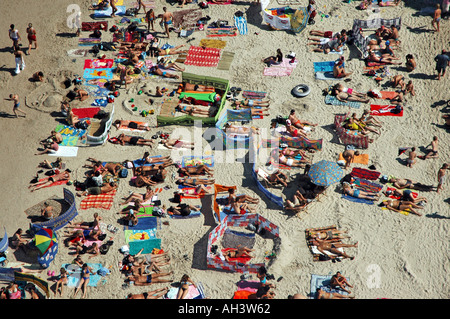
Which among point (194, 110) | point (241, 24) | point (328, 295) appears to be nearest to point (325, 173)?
point (328, 295)

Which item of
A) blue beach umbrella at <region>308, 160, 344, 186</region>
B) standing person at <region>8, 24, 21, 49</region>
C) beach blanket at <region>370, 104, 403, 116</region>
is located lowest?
Result: blue beach umbrella at <region>308, 160, 344, 186</region>

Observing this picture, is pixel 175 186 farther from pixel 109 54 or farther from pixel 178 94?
pixel 109 54

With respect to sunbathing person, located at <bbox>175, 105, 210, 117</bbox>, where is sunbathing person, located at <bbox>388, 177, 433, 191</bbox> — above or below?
below

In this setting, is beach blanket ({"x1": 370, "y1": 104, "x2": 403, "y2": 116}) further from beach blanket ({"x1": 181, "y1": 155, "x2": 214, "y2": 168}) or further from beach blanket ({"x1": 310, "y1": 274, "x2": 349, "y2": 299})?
beach blanket ({"x1": 310, "y1": 274, "x2": 349, "y2": 299})

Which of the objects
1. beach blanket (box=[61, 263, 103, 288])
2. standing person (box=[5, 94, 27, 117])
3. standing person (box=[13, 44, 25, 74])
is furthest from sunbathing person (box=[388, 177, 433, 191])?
standing person (box=[13, 44, 25, 74])

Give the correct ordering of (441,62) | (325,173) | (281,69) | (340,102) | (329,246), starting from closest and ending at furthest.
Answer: (329,246) → (325,173) → (340,102) → (441,62) → (281,69)

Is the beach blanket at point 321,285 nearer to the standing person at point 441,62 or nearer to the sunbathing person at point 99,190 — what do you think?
the sunbathing person at point 99,190

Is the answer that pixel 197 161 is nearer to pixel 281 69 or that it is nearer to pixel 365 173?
pixel 365 173

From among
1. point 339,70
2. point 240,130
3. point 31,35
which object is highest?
point 31,35
